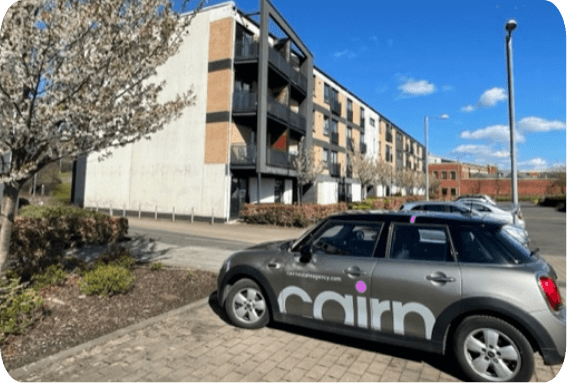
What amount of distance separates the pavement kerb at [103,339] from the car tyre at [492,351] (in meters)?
3.71

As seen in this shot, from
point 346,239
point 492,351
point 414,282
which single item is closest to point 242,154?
point 346,239

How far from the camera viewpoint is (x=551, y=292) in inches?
120

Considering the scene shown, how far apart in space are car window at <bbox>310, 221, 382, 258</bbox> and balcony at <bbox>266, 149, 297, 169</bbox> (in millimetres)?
16134

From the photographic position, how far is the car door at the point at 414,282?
3.35 m

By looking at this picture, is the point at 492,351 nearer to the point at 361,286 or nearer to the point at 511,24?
the point at 361,286

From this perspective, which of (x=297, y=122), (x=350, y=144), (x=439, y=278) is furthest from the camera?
(x=350, y=144)

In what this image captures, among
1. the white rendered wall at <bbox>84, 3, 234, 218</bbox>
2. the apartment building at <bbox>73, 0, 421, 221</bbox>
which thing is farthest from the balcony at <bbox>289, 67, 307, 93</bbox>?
the white rendered wall at <bbox>84, 3, 234, 218</bbox>

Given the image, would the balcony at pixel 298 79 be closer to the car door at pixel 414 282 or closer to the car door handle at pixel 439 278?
the car door at pixel 414 282

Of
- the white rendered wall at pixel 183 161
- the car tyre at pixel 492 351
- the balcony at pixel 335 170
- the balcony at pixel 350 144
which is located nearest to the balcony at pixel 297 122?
the white rendered wall at pixel 183 161

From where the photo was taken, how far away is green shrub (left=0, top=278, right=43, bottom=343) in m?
3.67

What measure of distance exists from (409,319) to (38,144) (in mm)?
5249

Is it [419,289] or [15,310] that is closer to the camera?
[419,289]

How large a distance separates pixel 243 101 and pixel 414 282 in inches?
709

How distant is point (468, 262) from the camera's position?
3354mm
